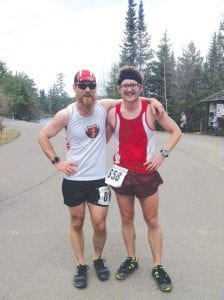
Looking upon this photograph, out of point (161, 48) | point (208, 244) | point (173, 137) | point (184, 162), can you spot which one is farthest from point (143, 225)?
point (161, 48)

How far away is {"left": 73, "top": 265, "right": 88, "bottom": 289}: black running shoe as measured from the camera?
4.35m

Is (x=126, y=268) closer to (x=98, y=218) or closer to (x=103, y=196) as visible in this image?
(x=98, y=218)

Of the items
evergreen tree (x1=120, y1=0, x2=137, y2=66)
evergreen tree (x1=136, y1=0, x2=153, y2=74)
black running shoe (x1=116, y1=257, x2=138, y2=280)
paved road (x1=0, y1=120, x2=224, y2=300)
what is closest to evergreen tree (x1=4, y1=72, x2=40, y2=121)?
evergreen tree (x1=120, y1=0, x2=137, y2=66)

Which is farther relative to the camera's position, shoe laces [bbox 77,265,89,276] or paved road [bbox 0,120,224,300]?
shoe laces [bbox 77,265,89,276]

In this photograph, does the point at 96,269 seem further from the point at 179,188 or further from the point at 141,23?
the point at 141,23

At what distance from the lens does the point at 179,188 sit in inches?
380

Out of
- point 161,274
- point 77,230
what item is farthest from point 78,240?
point 161,274

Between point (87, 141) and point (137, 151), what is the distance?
1.62 ft

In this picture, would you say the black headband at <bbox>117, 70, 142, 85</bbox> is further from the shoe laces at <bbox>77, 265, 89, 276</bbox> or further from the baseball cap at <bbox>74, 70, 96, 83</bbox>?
the shoe laces at <bbox>77, 265, 89, 276</bbox>

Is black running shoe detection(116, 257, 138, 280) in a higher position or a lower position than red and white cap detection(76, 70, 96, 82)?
lower

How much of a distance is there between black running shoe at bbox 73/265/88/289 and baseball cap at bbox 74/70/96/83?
1.87 meters

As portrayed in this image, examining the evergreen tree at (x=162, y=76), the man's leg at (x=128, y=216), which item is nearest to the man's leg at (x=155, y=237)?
the man's leg at (x=128, y=216)

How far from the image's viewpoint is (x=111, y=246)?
552 cm

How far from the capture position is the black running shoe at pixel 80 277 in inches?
171
